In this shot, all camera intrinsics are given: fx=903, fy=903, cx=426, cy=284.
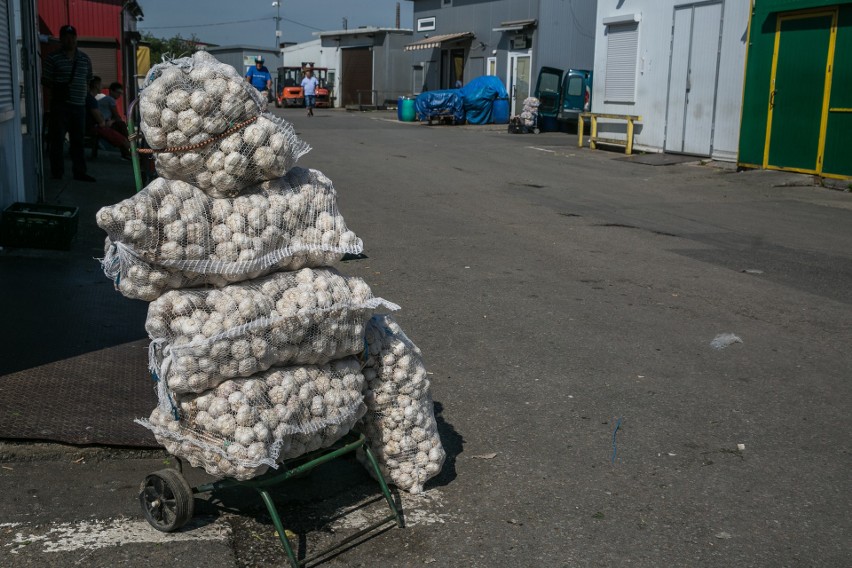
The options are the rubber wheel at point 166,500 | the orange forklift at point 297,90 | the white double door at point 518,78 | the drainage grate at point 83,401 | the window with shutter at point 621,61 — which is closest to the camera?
the rubber wheel at point 166,500

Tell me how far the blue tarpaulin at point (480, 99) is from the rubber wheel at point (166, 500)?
3126cm

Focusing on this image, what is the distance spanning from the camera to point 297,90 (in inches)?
2095

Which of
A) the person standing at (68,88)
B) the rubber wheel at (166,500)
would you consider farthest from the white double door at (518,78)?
the rubber wheel at (166,500)

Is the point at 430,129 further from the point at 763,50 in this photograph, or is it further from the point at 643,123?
the point at 763,50

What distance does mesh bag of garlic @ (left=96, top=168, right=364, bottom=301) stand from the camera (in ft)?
10.9

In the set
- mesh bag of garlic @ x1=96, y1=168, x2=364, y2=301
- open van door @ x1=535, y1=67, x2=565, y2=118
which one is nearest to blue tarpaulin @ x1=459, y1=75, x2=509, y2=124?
open van door @ x1=535, y1=67, x2=565, y2=118

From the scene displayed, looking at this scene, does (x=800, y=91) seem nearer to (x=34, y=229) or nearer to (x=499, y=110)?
(x=34, y=229)

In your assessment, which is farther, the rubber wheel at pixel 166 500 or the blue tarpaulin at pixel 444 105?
the blue tarpaulin at pixel 444 105

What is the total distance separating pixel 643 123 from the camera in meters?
22.1

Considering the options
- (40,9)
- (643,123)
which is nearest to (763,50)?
(643,123)

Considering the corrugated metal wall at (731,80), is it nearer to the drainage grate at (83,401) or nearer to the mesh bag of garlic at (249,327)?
the drainage grate at (83,401)

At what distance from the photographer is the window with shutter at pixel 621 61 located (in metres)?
22.3

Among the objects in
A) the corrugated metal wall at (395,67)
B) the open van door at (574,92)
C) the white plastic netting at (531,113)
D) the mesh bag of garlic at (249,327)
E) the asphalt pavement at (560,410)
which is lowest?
the asphalt pavement at (560,410)

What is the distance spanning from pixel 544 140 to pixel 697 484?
23074 millimetres
